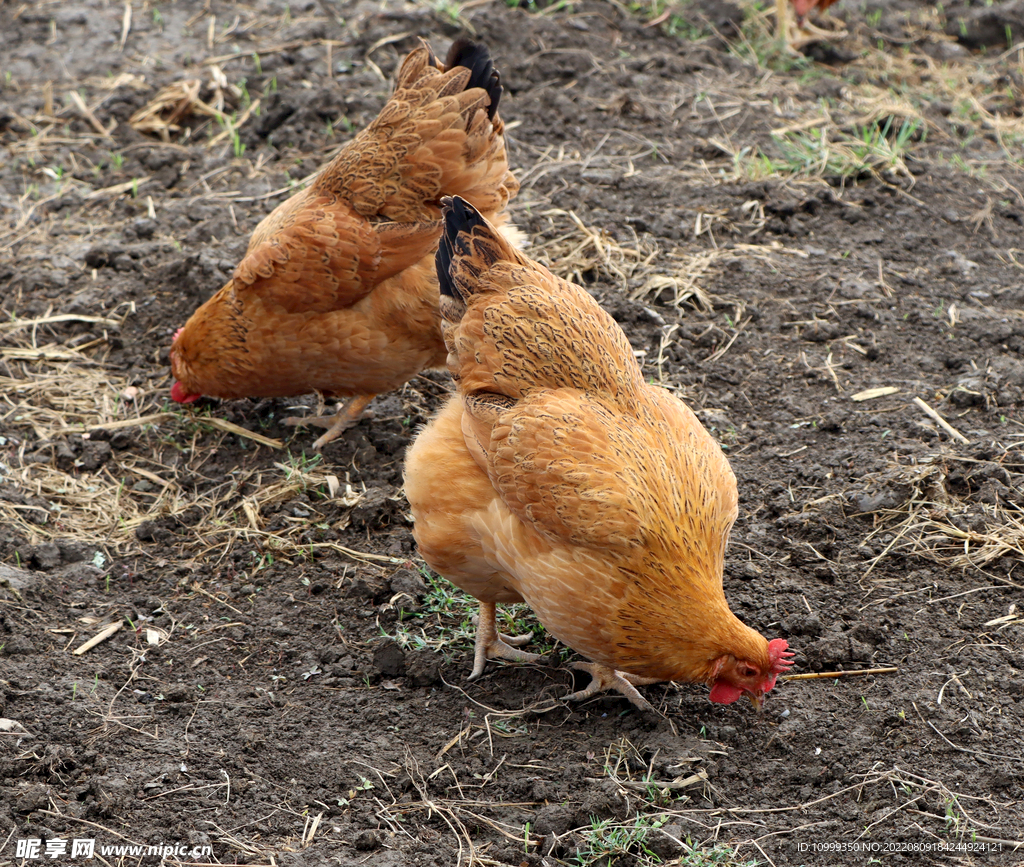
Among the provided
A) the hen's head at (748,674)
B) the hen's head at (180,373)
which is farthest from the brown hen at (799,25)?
the hen's head at (748,674)

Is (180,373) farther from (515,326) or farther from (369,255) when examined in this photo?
(515,326)

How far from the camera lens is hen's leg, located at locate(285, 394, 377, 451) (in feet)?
15.4

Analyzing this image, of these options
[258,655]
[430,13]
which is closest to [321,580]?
[258,655]

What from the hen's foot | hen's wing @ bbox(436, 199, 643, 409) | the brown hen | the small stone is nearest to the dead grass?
the hen's foot

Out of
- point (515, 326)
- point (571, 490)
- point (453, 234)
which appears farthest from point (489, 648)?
point (453, 234)

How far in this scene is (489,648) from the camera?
3.57 meters

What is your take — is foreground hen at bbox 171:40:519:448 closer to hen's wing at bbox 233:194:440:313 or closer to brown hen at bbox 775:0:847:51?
hen's wing at bbox 233:194:440:313

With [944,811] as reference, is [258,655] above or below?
below

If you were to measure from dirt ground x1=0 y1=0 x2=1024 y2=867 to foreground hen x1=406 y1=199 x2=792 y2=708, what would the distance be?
41cm

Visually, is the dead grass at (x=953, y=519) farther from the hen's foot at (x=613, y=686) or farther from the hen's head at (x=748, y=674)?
the hen's foot at (x=613, y=686)

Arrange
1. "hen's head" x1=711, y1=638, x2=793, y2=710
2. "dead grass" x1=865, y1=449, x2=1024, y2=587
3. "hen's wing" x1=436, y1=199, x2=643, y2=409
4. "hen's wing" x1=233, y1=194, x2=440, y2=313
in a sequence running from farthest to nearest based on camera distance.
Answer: "hen's wing" x1=233, y1=194, x2=440, y2=313
"dead grass" x1=865, y1=449, x2=1024, y2=587
"hen's wing" x1=436, y1=199, x2=643, y2=409
"hen's head" x1=711, y1=638, x2=793, y2=710

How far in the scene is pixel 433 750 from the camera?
3.22 metres

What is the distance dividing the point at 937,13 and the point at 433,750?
736 cm

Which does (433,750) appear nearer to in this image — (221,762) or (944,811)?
(221,762)
